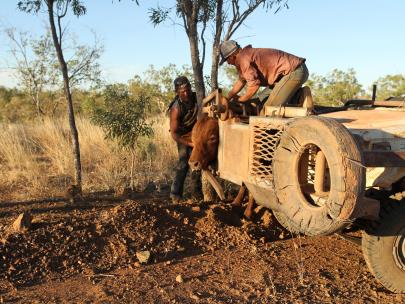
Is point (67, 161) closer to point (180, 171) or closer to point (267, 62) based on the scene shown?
point (180, 171)

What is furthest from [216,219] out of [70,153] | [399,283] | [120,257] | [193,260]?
[70,153]

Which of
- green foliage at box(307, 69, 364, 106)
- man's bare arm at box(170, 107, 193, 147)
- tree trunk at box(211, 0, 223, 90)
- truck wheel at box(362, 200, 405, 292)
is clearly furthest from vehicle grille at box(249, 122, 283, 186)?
green foliage at box(307, 69, 364, 106)

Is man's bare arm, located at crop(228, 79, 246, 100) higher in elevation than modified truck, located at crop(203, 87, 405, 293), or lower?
higher

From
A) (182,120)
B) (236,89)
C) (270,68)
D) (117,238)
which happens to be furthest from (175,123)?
(117,238)

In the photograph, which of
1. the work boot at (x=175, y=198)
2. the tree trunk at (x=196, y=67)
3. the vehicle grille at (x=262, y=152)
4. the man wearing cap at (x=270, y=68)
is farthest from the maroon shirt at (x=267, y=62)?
the work boot at (x=175, y=198)

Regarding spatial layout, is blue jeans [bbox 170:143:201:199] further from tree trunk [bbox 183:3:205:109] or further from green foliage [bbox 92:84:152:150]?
green foliage [bbox 92:84:152:150]

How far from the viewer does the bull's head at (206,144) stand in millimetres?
5051

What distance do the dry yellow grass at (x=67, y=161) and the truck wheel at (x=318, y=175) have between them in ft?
15.1

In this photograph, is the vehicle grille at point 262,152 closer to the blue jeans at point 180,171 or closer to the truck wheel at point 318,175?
the truck wheel at point 318,175

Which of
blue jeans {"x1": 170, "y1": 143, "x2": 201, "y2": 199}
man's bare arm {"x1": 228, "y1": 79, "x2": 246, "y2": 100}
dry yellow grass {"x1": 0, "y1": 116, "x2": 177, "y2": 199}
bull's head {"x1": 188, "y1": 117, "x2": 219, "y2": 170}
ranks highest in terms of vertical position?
man's bare arm {"x1": 228, "y1": 79, "x2": 246, "y2": 100}

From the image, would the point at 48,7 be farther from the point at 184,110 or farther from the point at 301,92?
the point at 301,92

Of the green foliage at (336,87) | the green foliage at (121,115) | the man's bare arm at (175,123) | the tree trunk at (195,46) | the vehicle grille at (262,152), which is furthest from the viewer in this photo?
the green foliage at (336,87)

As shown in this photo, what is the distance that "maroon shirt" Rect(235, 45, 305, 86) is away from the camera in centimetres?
503

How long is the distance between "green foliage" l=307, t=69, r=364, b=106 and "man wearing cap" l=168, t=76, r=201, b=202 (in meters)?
11.1
